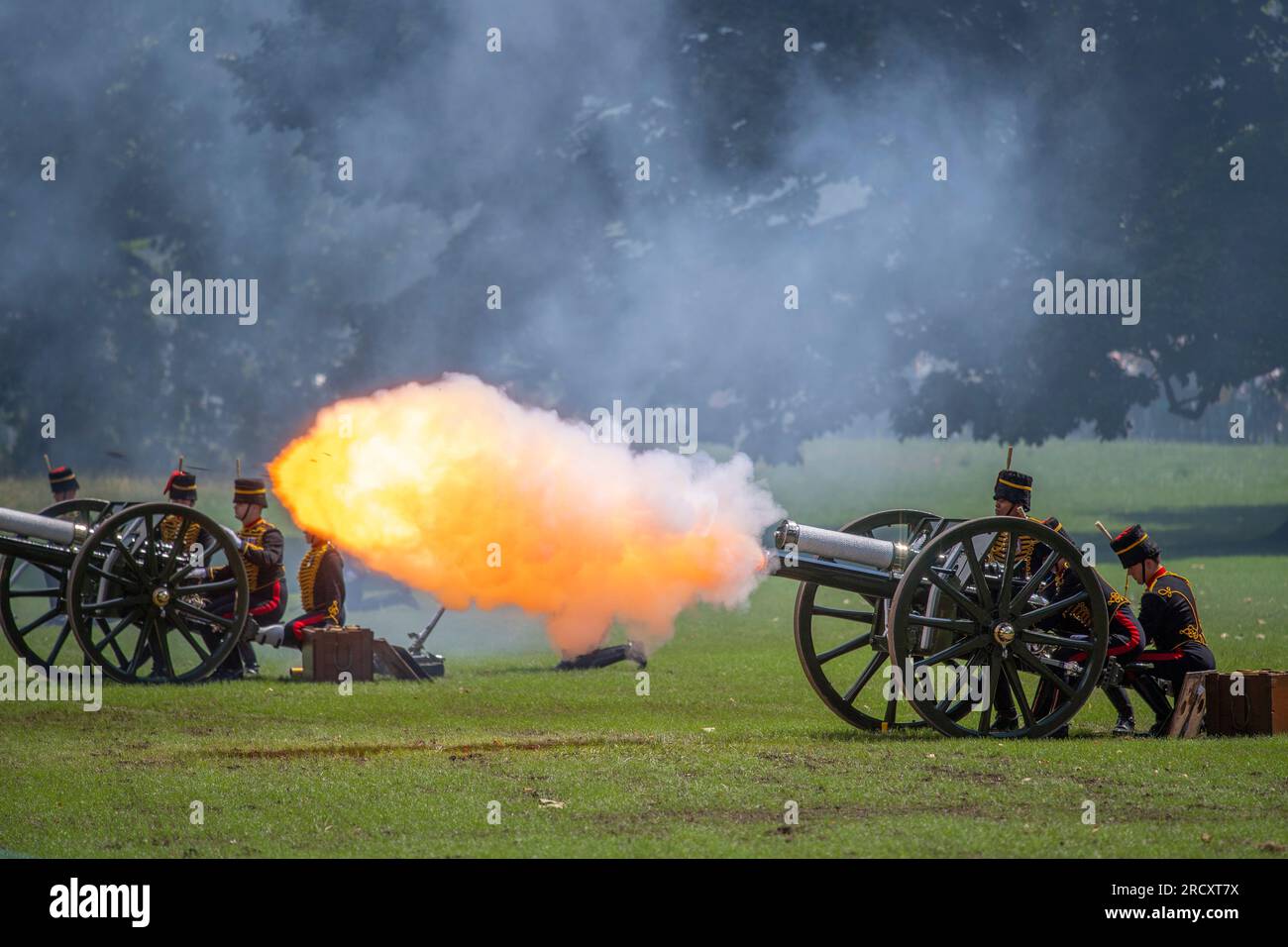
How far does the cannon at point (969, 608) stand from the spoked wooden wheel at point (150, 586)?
199 inches

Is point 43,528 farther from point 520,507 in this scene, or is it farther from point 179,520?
point 520,507

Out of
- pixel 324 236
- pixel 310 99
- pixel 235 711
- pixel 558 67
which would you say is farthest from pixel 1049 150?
pixel 235 711

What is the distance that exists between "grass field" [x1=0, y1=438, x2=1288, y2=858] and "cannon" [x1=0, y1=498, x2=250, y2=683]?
1.73ft

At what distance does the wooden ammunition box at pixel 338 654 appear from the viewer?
591 inches

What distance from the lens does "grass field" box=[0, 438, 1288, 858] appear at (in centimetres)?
838

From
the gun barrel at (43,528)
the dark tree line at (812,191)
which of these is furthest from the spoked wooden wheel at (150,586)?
the dark tree line at (812,191)

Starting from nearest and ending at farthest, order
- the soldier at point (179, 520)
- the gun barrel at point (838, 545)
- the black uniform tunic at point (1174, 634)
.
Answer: the gun barrel at point (838, 545)
the black uniform tunic at point (1174, 634)
the soldier at point (179, 520)

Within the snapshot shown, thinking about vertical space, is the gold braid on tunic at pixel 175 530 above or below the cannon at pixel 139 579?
above

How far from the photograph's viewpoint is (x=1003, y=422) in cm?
3116

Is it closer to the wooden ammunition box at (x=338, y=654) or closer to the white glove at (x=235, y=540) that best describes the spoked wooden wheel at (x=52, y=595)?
the white glove at (x=235, y=540)

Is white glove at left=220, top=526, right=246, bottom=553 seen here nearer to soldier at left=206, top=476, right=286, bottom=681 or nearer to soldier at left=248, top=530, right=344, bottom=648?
soldier at left=206, top=476, right=286, bottom=681

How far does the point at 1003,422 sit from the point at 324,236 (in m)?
16.2

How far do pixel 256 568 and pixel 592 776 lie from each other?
20.8 ft

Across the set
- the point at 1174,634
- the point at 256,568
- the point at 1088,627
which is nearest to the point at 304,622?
the point at 256,568
